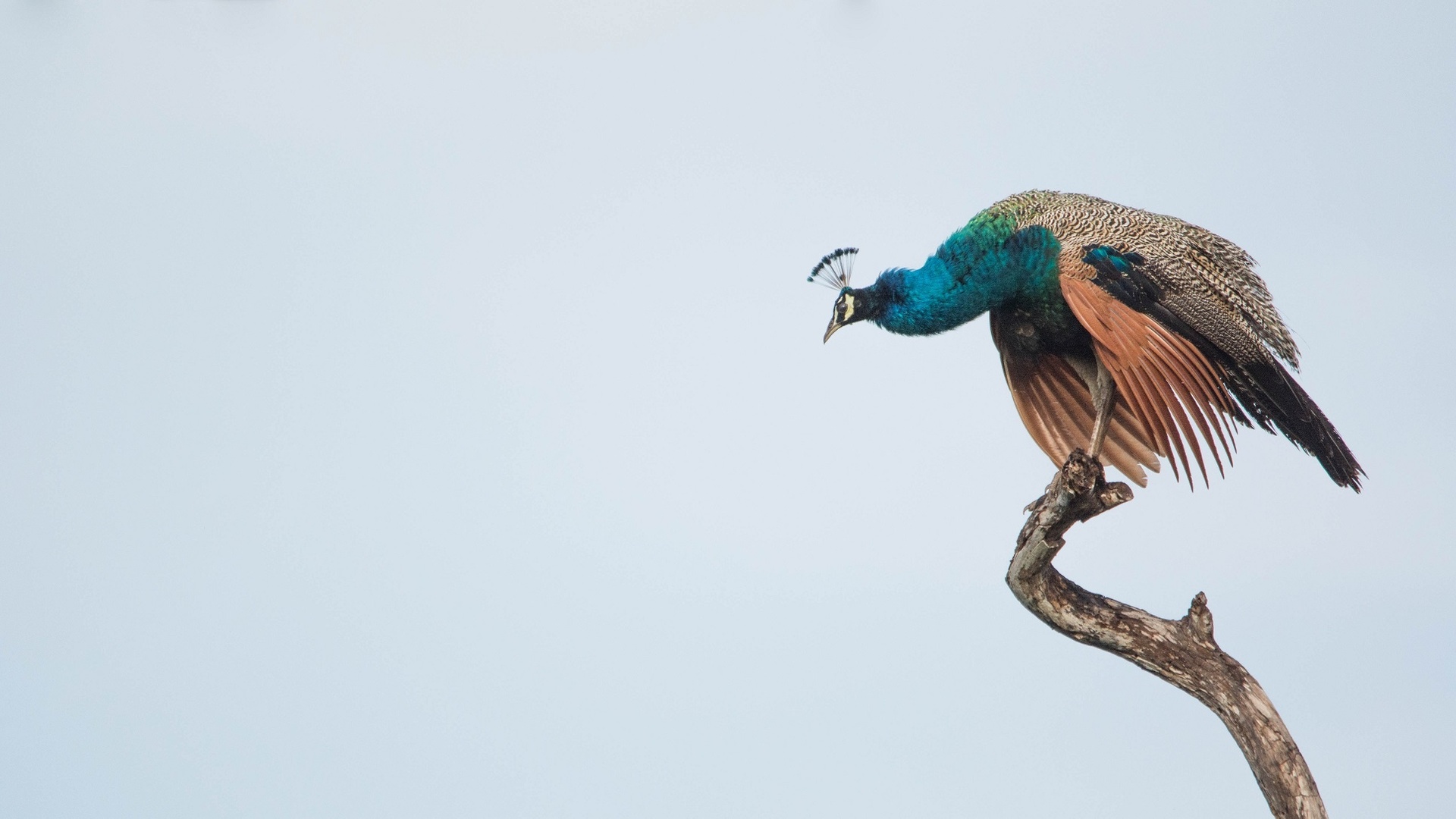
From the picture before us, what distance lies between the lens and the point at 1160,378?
8.98 metres

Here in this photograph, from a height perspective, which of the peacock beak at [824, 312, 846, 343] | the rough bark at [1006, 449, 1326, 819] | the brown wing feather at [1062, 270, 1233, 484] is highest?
the peacock beak at [824, 312, 846, 343]

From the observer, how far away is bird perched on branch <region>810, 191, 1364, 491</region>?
903cm

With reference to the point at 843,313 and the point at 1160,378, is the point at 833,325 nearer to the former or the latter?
the point at 843,313

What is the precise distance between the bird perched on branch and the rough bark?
701mm

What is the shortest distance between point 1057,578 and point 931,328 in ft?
6.41

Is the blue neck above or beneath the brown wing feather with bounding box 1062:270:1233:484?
above

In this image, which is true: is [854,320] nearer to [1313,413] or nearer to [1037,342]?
[1037,342]

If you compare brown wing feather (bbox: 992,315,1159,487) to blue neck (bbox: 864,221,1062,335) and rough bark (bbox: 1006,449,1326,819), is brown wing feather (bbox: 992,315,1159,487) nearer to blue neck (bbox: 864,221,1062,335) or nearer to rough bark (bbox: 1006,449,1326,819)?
blue neck (bbox: 864,221,1062,335)

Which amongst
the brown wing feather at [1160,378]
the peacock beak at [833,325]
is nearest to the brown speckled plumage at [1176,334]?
the brown wing feather at [1160,378]

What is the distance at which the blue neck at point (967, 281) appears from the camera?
970 centimetres

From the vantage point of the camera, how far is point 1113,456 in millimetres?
10383

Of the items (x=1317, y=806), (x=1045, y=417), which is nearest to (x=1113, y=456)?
(x=1045, y=417)

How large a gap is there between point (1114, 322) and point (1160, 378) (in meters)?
0.39

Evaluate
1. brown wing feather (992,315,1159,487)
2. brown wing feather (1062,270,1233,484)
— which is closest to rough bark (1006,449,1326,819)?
brown wing feather (1062,270,1233,484)
